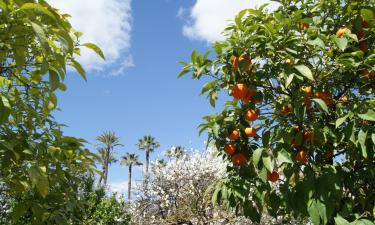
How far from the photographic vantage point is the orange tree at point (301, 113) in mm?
2834

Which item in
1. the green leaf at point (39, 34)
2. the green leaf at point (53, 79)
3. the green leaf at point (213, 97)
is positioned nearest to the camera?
the green leaf at point (39, 34)

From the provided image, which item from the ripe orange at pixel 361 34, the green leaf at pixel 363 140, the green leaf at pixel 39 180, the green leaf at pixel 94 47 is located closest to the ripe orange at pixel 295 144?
the green leaf at pixel 363 140

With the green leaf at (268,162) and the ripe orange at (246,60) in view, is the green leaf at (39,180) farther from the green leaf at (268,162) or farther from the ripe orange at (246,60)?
the ripe orange at (246,60)

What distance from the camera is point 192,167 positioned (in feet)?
62.0

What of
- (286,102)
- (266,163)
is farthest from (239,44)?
(266,163)

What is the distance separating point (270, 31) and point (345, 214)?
1.35 metres

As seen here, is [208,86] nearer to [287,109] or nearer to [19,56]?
[287,109]

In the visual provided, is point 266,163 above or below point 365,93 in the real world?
below

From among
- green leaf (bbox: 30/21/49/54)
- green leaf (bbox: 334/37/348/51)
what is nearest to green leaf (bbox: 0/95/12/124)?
green leaf (bbox: 30/21/49/54)

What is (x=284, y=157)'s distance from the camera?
9.12 feet

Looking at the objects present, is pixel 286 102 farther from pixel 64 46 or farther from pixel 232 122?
pixel 64 46

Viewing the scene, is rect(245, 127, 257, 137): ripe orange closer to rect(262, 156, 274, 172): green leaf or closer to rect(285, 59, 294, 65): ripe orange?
rect(262, 156, 274, 172): green leaf

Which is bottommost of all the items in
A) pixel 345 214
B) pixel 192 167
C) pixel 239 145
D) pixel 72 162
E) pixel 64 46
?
pixel 345 214

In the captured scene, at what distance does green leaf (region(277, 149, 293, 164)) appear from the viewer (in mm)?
2761
